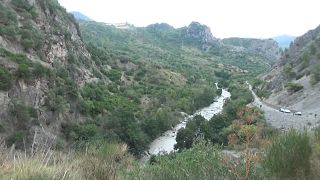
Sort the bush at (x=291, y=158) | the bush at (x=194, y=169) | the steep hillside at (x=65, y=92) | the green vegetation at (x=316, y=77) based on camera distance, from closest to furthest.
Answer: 1. the bush at (x=291, y=158)
2. the bush at (x=194, y=169)
3. the steep hillside at (x=65, y=92)
4. the green vegetation at (x=316, y=77)

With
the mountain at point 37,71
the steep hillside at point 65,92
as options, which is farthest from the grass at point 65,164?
the mountain at point 37,71

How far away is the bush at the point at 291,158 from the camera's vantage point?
25.0 feet

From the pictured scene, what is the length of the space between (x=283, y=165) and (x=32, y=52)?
197ft

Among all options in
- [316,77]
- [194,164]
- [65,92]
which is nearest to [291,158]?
[194,164]

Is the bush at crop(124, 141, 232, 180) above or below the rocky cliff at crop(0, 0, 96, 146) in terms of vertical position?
above

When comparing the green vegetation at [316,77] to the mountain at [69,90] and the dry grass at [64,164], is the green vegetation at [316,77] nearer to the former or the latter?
the mountain at [69,90]

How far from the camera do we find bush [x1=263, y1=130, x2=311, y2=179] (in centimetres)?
763

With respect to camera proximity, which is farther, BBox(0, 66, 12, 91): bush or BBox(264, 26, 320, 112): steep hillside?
BBox(264, 26, 320, 112): steep hillside

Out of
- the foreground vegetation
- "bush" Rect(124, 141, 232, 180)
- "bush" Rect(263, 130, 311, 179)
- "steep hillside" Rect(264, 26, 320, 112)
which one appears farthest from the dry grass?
"steep hillside" Rect(264, 26, 320, 112)

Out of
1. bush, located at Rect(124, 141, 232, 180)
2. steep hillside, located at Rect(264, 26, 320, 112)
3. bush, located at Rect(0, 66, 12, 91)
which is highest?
bush, located at Rect(124, 141, 232, 180)

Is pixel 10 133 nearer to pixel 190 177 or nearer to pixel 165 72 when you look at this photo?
pixel 190 177

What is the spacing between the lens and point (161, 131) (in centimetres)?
7794

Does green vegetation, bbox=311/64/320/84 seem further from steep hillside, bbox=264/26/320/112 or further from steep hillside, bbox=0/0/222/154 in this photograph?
steep hillside, bbox=0/0/222/154

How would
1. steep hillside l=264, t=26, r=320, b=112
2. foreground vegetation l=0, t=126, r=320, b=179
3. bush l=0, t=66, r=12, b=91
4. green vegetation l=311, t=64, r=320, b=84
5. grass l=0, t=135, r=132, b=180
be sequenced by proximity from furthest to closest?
green vegetation l=311, t=64, r=320, b=84 → steep hillside l=264, t=26, r=320, b=112 → bush l=0, t=66, r=12, b=91 → foreground vegetation l=0, t=126, r=320, b=179 → grass l=0, t=135, r=132, b=180
